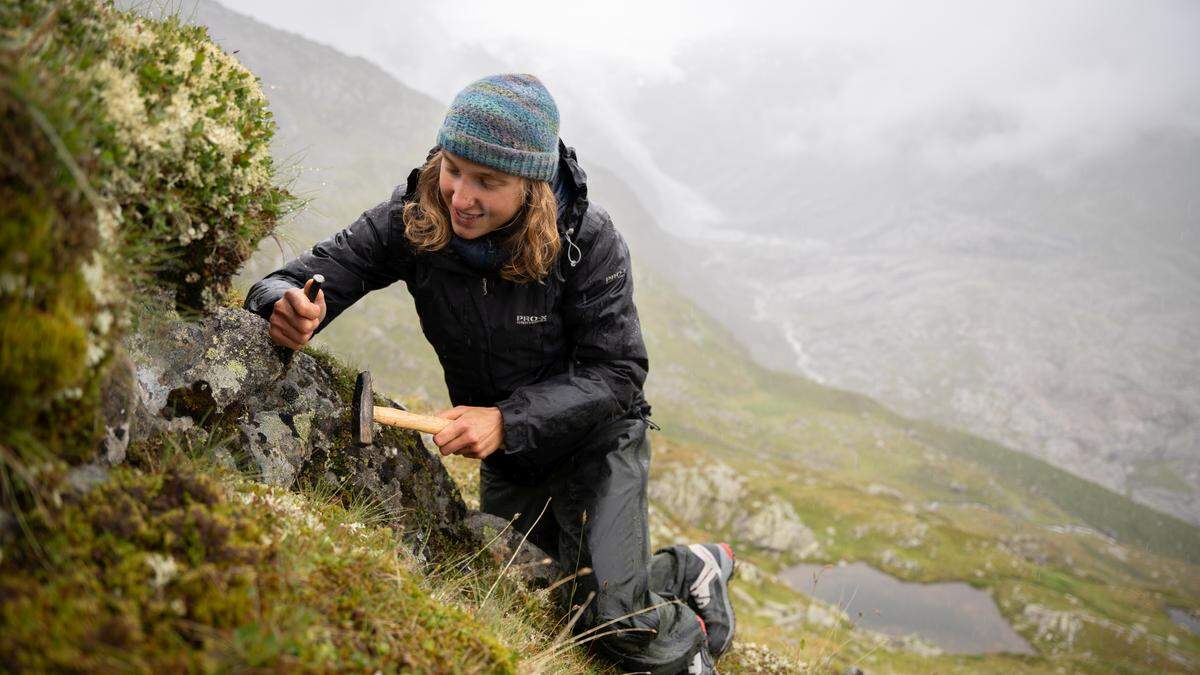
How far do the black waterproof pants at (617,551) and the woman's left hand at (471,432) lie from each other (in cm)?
101

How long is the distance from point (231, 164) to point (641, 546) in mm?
4744

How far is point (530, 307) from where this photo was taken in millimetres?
5840

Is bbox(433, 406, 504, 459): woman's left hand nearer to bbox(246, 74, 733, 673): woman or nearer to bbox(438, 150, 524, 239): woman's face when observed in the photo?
bbox(246, 74, 733, 673): woman

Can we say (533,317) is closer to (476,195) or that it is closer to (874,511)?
(476,195)

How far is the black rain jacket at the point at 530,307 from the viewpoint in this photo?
566cm

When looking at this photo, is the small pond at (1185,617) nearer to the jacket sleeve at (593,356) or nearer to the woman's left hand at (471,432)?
the jacket sleeve at (593,356)

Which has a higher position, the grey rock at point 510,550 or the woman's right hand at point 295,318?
the woman's right hand at point 295,318

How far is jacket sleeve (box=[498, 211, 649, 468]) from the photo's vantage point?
5.57m

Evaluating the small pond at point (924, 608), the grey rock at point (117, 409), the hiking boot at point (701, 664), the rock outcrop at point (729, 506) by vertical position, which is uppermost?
the grey rock at point (117, 409)

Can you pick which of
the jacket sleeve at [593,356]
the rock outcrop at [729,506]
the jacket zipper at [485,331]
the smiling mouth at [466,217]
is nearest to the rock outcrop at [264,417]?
the jacket zipper at [485,331]

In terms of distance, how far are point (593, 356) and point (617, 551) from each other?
190cm

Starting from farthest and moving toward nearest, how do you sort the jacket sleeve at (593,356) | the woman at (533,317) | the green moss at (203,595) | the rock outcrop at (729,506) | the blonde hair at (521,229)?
the rock outcrop at (729,506) → the jacket sleeve at (593,356) → the blonde hair at (521,229) → the woman at (533,317) → the green moss at (203,595)

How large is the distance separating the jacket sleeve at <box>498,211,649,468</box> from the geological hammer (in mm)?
635

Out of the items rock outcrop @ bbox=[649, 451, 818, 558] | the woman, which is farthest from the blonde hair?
rock outcrop @ bbox=[649, 451, 818, 558]
